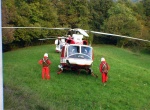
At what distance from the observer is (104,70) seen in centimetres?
1397

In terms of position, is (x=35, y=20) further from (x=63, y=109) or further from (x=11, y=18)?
(x=63, y=109)

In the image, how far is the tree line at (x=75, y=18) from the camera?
36844 millimetres

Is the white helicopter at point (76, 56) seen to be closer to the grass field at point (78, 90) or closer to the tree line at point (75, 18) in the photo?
the grass field at point (78, 90)

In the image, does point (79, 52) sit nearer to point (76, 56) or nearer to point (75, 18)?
point (76, 56)

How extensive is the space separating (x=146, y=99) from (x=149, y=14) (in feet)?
160

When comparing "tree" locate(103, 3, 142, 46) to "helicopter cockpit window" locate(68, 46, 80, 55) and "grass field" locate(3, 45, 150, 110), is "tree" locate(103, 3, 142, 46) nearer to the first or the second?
"grass field" locate(3, 45, 150, 110)

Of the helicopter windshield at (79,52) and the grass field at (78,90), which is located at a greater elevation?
the helicopter windshield at (79,52)

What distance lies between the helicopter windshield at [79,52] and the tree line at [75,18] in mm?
14999

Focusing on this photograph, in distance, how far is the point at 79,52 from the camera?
51.6 feet

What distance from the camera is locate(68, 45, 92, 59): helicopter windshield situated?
15.6 metres

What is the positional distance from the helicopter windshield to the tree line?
15.0 metres

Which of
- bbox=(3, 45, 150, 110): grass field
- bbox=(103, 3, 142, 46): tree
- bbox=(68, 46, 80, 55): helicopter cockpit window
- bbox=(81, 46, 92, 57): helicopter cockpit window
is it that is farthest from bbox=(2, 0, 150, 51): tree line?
bbox=(3, 45, 150, 110): grass field

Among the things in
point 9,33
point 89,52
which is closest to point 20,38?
point 9,33

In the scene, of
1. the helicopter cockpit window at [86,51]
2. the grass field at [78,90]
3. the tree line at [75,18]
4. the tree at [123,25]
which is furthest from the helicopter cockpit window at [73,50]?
the tree at [123,25]
